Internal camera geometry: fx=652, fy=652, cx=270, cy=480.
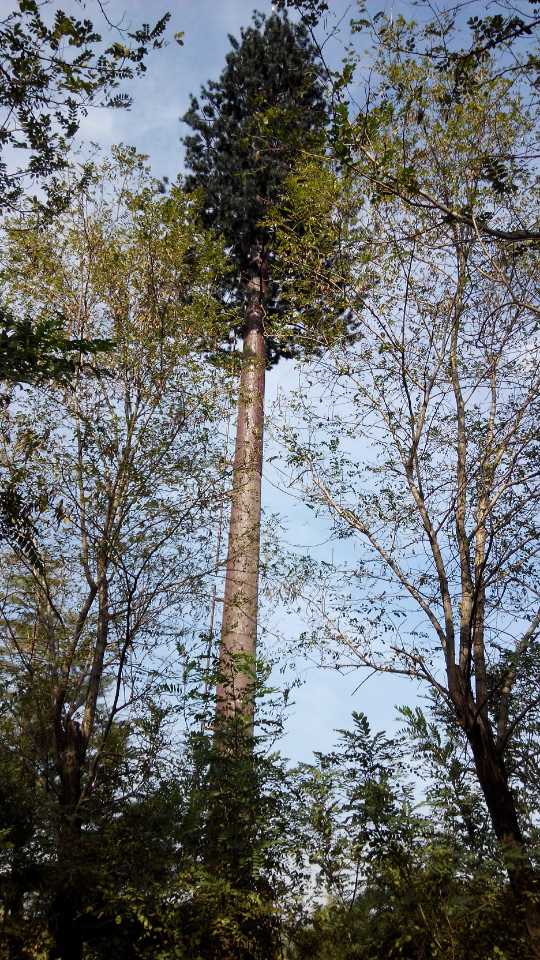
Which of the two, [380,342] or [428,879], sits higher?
[380,342]

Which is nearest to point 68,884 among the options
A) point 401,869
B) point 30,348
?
point 401,869

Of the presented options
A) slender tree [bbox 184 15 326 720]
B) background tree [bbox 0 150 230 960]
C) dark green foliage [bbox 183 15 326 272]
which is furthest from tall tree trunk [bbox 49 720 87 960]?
dark green foliage [bbox 183 15 326 272]

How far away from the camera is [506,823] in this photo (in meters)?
4.12

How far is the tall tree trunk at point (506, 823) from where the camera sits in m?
3.31

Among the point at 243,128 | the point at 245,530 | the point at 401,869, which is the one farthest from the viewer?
the point at 243,128

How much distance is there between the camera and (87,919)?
427cm

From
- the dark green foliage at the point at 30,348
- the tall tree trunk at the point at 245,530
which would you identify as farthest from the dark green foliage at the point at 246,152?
the dark green foliage at the point at 30,348

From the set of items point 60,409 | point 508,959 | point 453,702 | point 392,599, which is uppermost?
point 60,409

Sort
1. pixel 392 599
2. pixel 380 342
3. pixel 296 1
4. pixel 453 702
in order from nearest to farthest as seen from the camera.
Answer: pixel 296 1 → pixel 453 702 → pixel 392 599 → pixel 380 342

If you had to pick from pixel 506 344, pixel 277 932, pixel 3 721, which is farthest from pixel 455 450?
pixel 3 721

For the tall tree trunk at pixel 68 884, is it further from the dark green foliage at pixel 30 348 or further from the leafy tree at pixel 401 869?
the dark green foliage at pixel 30 348

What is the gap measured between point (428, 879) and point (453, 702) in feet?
4.89

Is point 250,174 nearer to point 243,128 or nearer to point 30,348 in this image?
point 243,128

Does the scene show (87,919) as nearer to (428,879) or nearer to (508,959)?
(428,879)
